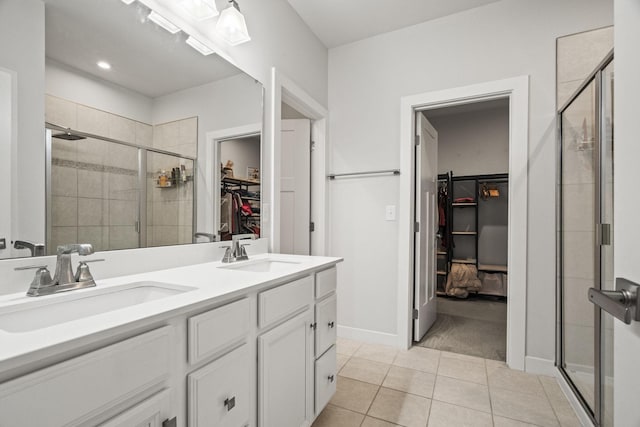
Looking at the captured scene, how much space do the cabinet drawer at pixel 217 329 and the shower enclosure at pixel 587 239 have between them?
1482 millimetres

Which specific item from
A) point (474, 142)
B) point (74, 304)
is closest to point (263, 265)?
point (74, 304)

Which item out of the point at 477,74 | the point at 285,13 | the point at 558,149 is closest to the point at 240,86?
the point at 285,13

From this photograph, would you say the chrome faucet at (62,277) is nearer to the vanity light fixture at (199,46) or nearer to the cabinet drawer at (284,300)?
the cabinet drawer at (284,300)

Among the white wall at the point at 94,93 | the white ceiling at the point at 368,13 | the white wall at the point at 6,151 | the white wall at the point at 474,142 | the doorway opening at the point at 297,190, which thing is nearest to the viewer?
the white wall at the point at 6,151

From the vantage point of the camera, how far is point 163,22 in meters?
1.39

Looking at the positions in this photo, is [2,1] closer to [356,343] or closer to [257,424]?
[257,424]

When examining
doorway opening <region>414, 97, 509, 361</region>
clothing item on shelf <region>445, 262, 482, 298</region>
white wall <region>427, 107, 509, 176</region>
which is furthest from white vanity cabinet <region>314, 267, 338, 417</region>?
white wall <region>427, 107, 509, 176</region>

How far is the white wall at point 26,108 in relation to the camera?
36.6 inches

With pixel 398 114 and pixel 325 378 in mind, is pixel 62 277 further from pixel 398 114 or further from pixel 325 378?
pixel 398 114

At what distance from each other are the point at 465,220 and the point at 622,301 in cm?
431

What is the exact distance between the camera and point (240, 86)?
1.82m

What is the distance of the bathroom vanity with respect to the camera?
0.56 metres

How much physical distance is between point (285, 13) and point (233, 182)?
4.56 ft

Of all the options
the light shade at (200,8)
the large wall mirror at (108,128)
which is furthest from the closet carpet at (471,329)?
the light shade at (200,8)
